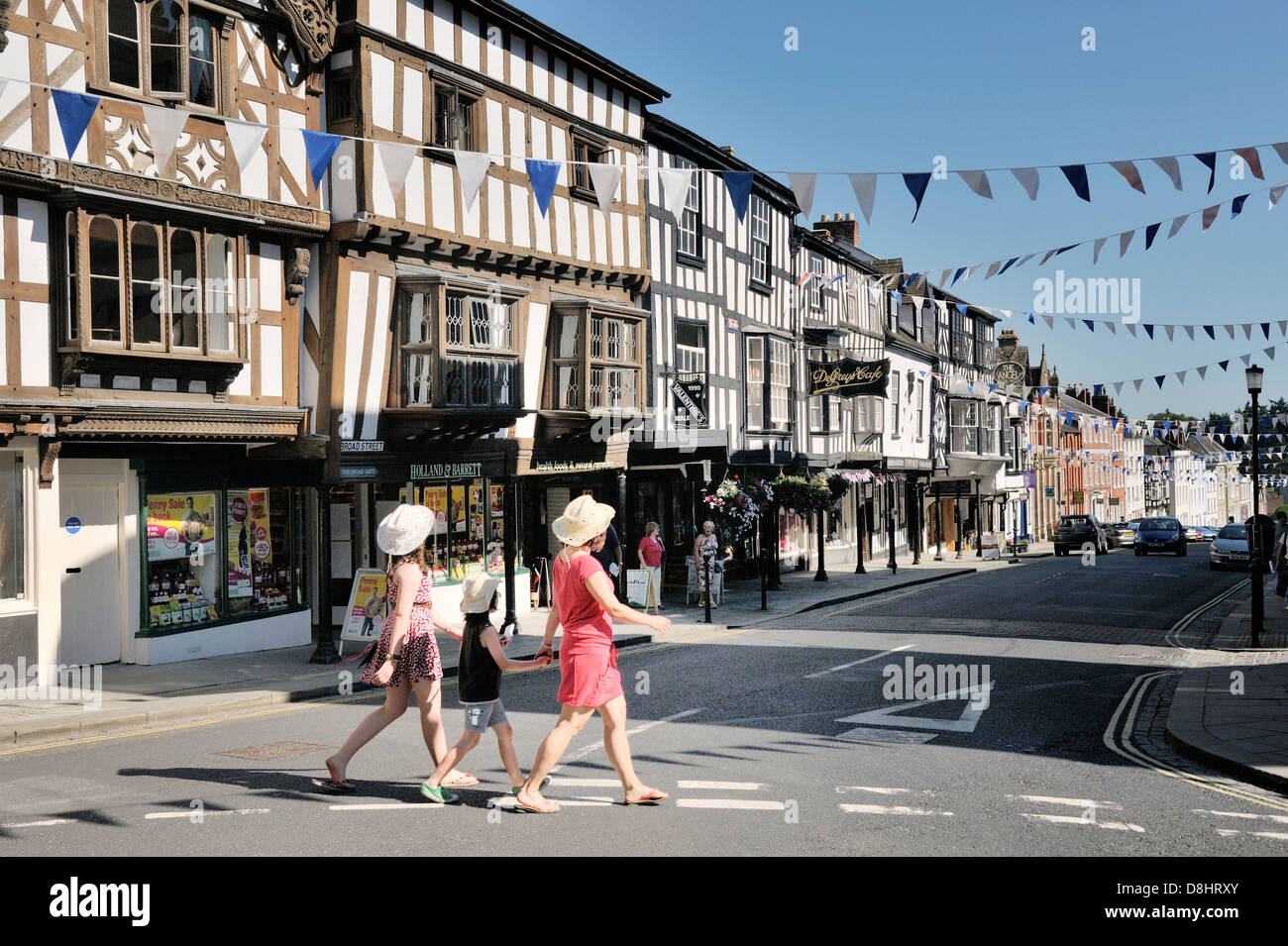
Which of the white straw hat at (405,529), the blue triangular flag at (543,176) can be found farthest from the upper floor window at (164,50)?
the white straw hat at (405,529)

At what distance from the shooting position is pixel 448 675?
1438 cm

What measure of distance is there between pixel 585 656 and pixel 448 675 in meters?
7.72

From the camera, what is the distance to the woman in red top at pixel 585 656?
7051 mm

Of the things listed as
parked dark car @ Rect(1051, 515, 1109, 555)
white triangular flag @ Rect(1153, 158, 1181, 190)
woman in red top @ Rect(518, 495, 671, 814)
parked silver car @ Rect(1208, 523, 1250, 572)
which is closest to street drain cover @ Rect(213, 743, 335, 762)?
woman in red top @ Rect(518, 495, 671, 814)

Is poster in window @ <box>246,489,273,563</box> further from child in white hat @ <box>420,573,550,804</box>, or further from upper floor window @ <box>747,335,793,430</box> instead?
upper floor window @ <box>747,335,793,430</box>

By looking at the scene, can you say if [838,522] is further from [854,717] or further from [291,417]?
[854,717]

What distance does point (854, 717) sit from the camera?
10.8 metres

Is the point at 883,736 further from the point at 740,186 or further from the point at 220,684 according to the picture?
the point at 220,684

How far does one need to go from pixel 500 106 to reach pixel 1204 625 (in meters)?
15.7

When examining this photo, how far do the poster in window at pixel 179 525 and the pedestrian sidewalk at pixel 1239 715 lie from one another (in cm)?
1239

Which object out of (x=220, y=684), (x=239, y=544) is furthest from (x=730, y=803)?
(x=239, y=544)
